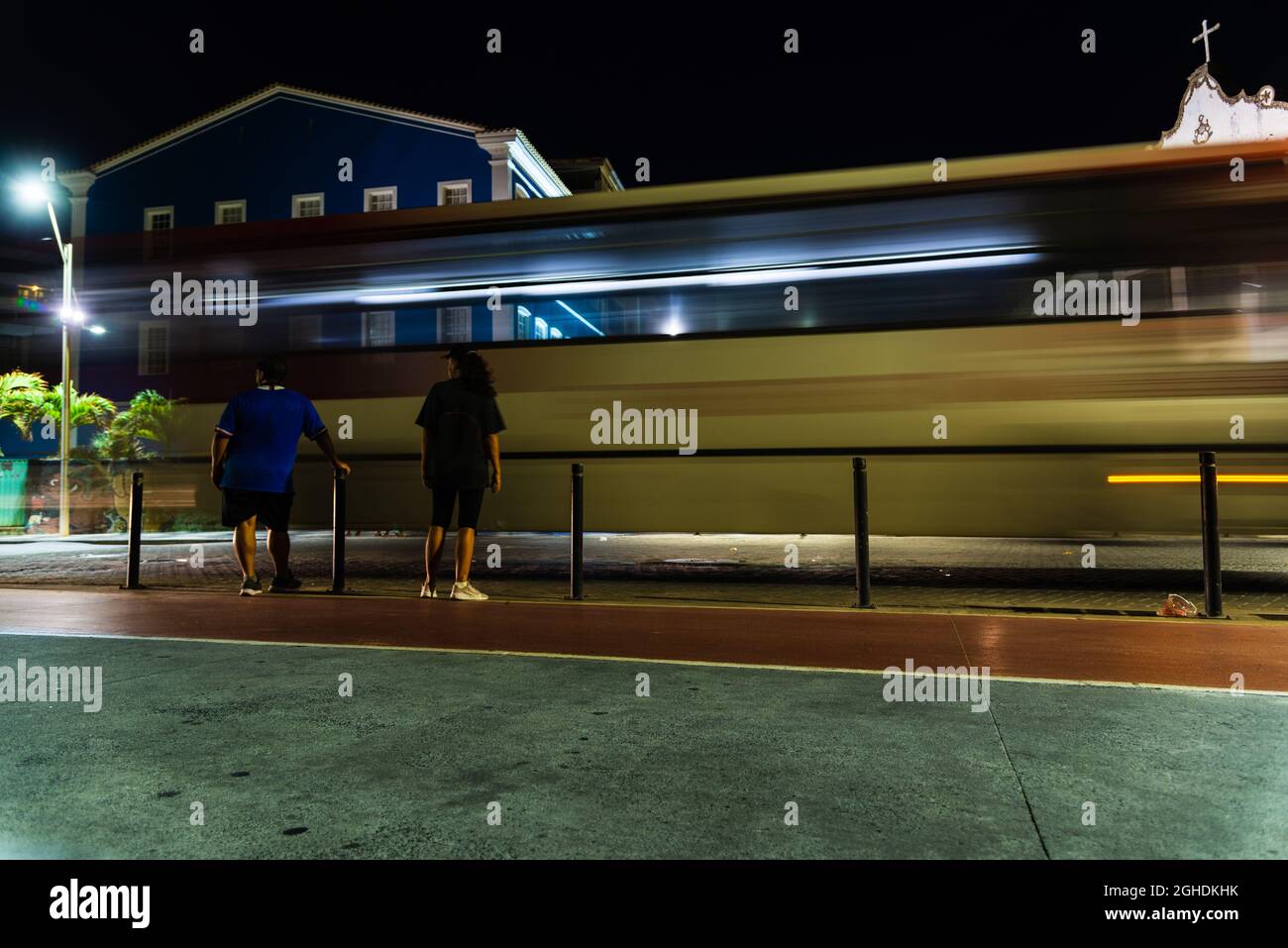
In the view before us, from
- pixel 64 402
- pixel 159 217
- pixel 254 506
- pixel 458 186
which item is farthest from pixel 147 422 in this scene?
pixel 159 217

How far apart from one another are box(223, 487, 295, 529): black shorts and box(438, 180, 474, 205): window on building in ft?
71.3

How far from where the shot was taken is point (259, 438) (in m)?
7.18

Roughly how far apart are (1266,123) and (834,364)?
3666 millimetres

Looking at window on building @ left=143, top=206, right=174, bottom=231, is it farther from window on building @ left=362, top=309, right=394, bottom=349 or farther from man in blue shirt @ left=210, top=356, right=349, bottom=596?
man in blue shirt @ left=210, top=356, right=349, bottom=596

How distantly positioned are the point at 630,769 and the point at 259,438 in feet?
17.7

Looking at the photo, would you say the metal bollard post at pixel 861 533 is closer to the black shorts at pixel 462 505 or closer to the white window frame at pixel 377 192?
the black shorts at pixel 462 505

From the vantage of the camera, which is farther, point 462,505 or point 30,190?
point 30,190

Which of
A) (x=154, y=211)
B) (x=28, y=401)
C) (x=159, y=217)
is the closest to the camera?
(x=28, y=401)

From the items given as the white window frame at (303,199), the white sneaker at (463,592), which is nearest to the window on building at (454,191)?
the white window frame at (303,199)

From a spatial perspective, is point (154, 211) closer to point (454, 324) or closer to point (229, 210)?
point (229, 210)

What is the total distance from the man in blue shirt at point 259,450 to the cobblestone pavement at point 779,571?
896 mm

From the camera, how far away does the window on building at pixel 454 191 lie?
27.4 meters

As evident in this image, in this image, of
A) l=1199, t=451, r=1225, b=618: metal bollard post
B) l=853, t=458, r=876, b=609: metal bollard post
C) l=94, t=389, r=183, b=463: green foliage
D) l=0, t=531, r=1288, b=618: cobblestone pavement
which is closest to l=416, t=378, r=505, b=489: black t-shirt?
l=0, t=531, r=1288, b=618: cobblestone pavement
